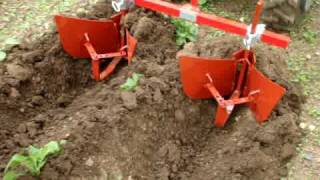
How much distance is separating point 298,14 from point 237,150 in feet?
4.42

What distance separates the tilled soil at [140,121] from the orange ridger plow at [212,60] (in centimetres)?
10

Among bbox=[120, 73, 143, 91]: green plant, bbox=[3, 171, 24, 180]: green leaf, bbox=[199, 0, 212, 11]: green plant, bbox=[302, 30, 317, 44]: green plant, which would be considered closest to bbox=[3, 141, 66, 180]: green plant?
bbox=[3, 171, 24, 180]: green leaf

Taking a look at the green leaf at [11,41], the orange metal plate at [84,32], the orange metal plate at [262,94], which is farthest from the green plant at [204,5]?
the green leaf at [11,41]

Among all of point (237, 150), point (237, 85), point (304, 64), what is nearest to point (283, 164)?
point (237, 150)

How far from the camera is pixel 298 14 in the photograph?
156 inches

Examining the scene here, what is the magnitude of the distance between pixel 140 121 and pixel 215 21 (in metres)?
0.70

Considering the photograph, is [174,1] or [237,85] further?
Answer: [174,1]

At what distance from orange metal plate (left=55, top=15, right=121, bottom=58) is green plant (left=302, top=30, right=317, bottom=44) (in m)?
1.34

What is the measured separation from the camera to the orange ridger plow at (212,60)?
3.03m

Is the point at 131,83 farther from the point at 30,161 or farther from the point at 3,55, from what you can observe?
the point at 3,55

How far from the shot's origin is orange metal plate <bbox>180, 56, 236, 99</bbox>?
3.12 metres

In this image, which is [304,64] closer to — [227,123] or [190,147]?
[227,123]

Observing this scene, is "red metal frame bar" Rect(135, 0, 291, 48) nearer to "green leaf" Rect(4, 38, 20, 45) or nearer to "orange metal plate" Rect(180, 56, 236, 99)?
"orange metal plate" Rect(180, 56, 236, 99)

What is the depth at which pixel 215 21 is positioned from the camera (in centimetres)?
305
